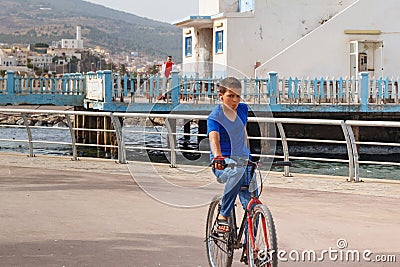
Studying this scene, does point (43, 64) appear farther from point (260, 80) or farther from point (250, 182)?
point (250, 182)

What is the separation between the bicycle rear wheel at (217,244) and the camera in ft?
23.8

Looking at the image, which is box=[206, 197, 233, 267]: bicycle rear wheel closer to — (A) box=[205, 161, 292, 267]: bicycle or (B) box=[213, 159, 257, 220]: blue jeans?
(A) box=[205, 161, 292, 267]: bicycle

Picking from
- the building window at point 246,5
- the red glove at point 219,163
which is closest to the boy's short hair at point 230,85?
the red glove at point 219,163

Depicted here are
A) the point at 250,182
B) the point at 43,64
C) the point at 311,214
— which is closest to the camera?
the point at 250,182

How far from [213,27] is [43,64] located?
6028 inches

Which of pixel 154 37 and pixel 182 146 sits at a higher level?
pixel 154 37

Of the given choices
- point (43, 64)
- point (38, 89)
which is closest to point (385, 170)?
point (38, 89)

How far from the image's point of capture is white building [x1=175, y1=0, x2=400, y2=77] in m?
35.6

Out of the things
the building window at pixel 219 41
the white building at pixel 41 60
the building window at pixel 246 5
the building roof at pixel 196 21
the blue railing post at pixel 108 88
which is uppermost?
the white building at pixel 41 60

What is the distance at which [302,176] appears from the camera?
15164 millimetres

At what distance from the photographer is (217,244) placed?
745 centimetres

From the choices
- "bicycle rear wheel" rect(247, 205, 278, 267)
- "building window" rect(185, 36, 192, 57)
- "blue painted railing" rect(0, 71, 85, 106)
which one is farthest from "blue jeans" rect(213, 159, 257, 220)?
"building window" rect(185, 36, 192, 57)

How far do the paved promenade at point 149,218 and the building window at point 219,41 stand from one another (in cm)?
2245
